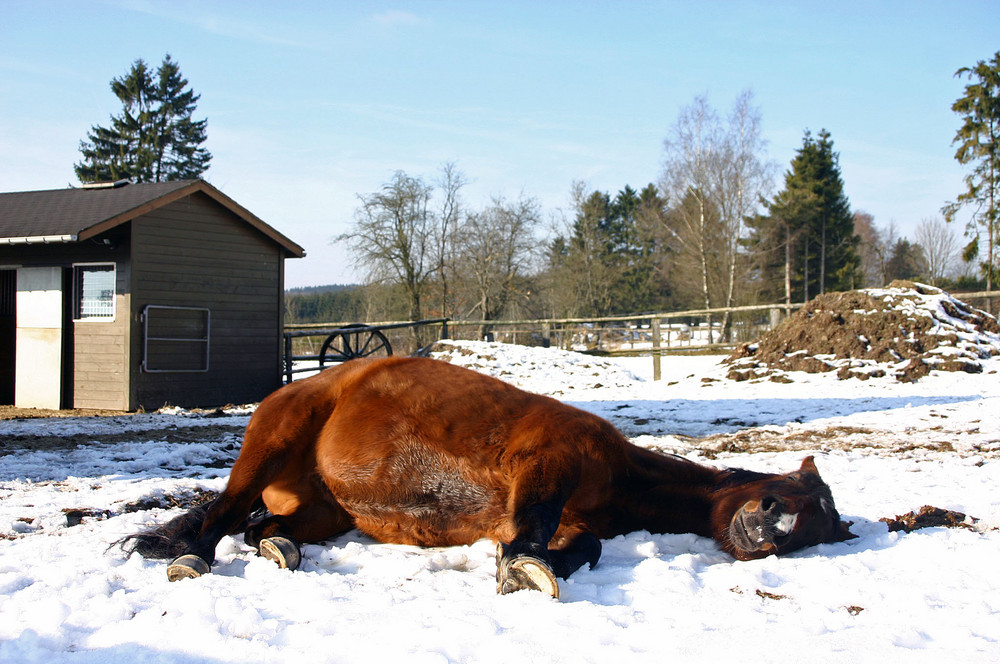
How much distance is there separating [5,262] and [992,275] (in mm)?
29543

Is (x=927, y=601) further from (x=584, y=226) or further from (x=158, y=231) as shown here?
(x=584, y=226)

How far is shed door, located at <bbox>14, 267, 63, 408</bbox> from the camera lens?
12.3m

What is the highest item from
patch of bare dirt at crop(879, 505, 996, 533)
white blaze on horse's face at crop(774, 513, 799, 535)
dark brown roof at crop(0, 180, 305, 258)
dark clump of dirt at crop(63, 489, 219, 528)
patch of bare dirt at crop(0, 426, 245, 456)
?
dark brown roof at crop(0, 180, 305, 258)

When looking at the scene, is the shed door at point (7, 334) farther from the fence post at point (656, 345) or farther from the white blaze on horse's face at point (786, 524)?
the white blaze on horse's face at point (786, 524)

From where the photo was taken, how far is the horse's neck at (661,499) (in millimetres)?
3297

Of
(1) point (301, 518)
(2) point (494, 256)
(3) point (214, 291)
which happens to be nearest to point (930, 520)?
(1) point (301, 518)

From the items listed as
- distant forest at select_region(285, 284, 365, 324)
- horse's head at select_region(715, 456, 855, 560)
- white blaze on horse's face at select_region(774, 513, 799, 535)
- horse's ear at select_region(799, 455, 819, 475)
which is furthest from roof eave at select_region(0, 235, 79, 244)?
distant forest at select_region(285, 284, 365, 324)

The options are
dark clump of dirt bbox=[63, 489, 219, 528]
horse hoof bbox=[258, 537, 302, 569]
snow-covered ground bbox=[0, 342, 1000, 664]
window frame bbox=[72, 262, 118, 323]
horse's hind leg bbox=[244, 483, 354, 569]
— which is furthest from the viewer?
window frame bbox=[72, 262, 118, 323]

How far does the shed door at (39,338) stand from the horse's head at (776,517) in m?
12.4

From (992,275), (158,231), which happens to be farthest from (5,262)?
(992,275)

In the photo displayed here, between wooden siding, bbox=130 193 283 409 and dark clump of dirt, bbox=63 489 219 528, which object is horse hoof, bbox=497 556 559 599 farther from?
wooden siding, bbox=130 193 283 409

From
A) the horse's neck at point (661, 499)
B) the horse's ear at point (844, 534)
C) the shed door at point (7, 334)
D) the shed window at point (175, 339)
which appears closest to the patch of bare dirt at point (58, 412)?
the shed window at point (175, 339)

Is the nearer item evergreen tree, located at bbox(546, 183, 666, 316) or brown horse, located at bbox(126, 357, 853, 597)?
brown horse, located at bbox(126, 357, 853, 597)

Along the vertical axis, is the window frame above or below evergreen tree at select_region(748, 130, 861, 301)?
below
